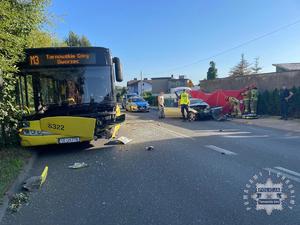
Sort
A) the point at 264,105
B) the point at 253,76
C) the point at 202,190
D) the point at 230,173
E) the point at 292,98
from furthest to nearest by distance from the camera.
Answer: the point at 253,76 → the point at 264,105 → the point at 292,98 → the point at 230,173 → the point at 202,190

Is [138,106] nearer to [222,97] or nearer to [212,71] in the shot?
[222,97]

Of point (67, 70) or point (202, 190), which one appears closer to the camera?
point (202, 190)

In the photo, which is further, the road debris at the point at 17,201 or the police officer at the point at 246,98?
the police officer at the point at 246,98

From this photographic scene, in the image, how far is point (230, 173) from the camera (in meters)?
7.02

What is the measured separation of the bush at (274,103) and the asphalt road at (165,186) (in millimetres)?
9844

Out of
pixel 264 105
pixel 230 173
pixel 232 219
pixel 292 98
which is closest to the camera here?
pixel 232 219

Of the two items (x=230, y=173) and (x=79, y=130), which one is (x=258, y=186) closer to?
(x=230, y=173)

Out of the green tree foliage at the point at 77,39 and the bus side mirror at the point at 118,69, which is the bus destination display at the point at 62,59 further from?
the green tree foliage at the point at 77,39

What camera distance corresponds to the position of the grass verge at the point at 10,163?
6609mm

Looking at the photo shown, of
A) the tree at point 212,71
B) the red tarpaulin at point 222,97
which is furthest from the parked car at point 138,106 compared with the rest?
the tree at point 212,71

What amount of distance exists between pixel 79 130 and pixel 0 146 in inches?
98.7

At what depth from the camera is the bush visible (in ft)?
64.4

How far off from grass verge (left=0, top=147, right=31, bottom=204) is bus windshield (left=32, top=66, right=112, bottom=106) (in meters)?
1.53

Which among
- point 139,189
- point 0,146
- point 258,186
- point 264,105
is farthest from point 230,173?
point 264,105
